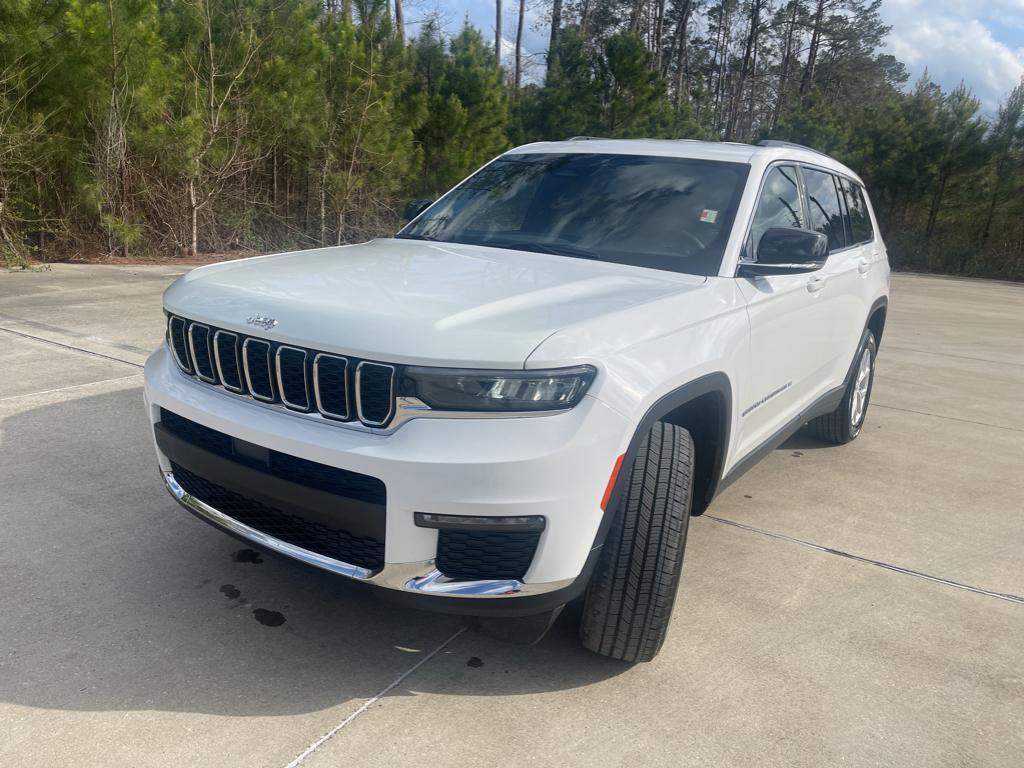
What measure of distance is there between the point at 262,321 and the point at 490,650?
129 centimetres

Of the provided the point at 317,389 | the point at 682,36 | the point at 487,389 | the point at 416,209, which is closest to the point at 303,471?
the point at 317,389

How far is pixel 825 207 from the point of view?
454 centimetres

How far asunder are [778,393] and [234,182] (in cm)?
1397

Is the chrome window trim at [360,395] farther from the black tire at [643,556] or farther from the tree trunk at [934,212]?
the tree trunk at [934,212]

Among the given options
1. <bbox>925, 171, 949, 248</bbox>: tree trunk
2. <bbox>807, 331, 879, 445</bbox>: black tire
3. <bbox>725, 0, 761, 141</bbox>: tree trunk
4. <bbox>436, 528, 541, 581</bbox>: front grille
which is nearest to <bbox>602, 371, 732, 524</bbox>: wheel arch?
<bbox>436, 528, 541, 581</bbox>: front grille

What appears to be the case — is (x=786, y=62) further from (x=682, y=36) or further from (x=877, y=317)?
(x=877, y=317)

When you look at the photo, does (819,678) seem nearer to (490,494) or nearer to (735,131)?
(490,494)

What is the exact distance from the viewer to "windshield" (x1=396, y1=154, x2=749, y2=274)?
11.1 feet

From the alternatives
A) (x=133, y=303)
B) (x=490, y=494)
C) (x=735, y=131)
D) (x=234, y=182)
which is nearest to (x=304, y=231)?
(x=234, y=182)

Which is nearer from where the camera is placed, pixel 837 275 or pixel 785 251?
pixel 785 251

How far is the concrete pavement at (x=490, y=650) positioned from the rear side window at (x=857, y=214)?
1.57 metres

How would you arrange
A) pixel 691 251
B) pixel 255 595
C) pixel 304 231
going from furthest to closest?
pixel 304 231 < pixel 691 251 < pixel 255 595

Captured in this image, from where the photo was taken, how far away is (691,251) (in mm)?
3340

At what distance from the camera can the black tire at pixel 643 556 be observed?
2537 mm
